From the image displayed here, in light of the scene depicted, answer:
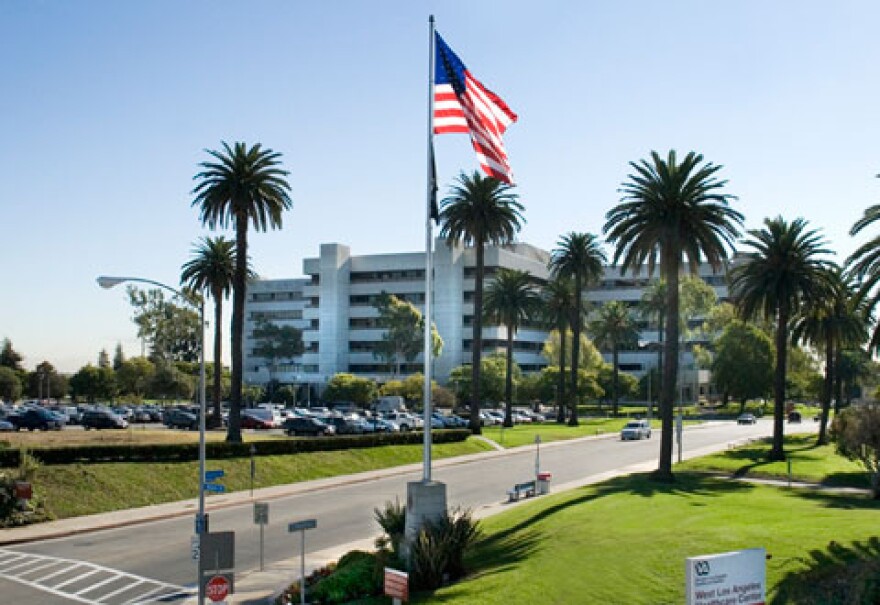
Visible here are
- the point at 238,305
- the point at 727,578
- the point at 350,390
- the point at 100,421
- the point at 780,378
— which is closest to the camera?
the point at 727,578

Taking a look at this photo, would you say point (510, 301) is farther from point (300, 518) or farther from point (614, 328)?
point (300, 518)

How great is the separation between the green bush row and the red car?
20.4 m

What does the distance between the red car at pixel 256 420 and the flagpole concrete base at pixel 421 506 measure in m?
54.8

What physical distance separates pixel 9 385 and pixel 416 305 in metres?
60.8

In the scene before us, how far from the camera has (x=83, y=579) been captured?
23938mm

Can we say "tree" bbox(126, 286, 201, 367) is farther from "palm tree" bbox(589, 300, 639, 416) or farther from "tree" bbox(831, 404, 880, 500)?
"tree" bbox(831, 404, 880, 500)

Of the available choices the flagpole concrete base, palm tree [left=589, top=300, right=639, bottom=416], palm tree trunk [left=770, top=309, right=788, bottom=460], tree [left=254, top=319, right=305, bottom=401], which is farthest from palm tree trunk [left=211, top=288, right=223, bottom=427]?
tree [left=254, top=319, right=305, bottom=401]

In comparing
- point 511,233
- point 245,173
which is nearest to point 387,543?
point 245,173

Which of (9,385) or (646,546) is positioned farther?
(9,385)

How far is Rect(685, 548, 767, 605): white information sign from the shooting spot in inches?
480

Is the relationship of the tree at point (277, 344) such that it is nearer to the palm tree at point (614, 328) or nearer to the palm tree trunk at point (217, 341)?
the palm tree at point (614, 328)

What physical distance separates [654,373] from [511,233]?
65381 millimetres

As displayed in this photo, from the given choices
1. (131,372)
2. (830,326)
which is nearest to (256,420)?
(131,372)

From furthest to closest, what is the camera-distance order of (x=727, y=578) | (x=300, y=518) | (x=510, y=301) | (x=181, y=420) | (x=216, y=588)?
1. (x=510, y=301)
2. (x=181, y=420)
3. (x=300, y=518)
4. (x=216, y=588)
5. (x=727, y=578)
